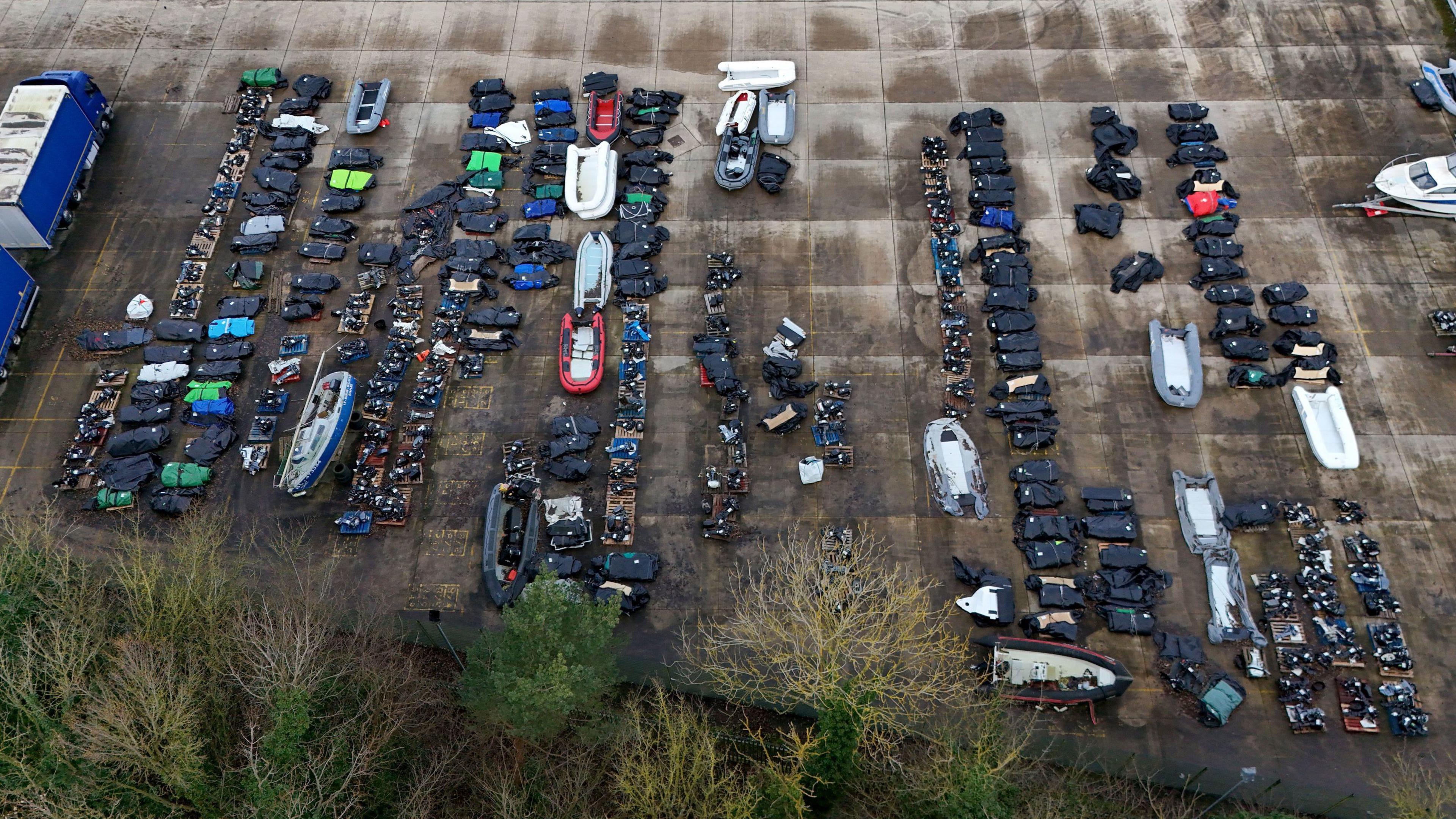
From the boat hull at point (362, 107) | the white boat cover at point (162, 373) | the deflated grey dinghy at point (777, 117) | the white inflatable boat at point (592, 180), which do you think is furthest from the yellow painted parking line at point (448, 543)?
the deflated grey dinghy at point (777, 117)

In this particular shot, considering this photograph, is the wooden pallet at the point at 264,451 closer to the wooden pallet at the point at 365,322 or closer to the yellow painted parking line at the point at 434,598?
the wooden pallet at the point at 365,322

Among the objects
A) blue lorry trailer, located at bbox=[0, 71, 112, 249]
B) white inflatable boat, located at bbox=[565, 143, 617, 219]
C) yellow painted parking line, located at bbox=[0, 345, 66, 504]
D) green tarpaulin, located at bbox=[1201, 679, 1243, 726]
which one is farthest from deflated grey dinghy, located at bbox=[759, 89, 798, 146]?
yellow painted parking line, located at bbox=[0, 345, 66, 504]

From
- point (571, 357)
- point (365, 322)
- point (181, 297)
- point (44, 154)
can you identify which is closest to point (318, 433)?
point (365, 322)

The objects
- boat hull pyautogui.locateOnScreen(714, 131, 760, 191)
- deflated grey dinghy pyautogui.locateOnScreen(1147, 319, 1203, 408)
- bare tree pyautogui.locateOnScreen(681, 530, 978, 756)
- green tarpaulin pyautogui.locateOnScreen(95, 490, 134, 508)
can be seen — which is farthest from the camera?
boat hull pyautogui.locateOnScreen(714, 131, 760, 191)

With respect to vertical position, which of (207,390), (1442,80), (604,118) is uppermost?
(1442,80)

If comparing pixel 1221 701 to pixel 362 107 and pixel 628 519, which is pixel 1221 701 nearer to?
pixel 628 519

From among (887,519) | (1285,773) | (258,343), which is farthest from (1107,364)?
(258,343)

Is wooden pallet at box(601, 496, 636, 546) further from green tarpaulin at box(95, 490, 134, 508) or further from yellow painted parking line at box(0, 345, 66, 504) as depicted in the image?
yellow painted parking line at box(0, 345, 66, 504)
